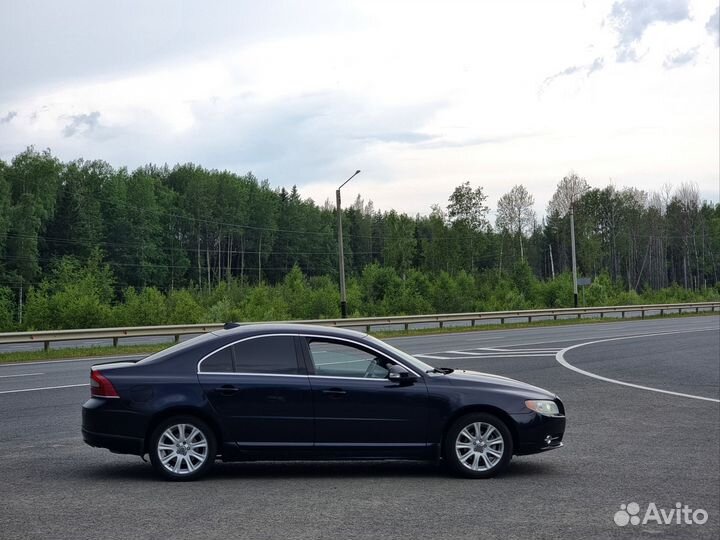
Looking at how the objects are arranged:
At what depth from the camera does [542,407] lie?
8.89m

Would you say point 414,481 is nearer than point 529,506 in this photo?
No

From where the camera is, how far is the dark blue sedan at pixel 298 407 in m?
8.34

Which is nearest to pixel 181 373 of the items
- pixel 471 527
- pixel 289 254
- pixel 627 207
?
pixel 471 527

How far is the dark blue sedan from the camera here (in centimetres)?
834

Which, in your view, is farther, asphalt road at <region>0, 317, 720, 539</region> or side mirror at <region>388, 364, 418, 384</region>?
side mirror at <region>388, 364, 418, 384</region>

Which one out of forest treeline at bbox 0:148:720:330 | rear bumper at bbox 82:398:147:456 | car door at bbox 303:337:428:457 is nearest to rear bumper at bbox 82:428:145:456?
rear bumper at bbox 82:398:147:456

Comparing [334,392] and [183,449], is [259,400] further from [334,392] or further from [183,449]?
[183,449]

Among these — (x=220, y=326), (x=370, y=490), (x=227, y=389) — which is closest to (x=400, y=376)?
(x=370, y=490)

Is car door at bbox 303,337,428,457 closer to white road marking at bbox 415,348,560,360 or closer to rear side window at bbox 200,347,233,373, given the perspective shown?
rear side window at bbox 200,347,233,373

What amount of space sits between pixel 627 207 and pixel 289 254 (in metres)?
48.1

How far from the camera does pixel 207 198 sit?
11075cm

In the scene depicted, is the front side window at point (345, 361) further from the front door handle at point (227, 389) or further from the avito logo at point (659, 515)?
the avito logo at point (659, 515)

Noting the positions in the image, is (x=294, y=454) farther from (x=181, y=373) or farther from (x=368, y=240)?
(x=368, y=240)

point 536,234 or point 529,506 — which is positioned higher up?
point 536,234
